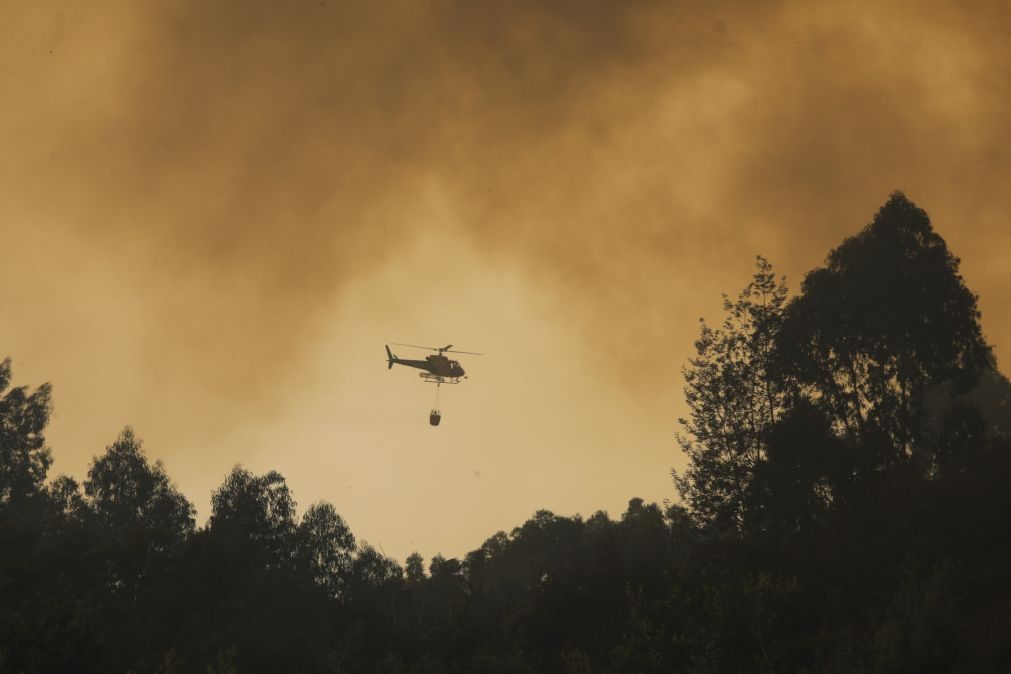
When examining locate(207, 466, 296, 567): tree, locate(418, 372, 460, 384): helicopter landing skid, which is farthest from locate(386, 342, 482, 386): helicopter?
locate(207, 466, 296, 567): tree

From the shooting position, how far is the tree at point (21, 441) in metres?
88.7

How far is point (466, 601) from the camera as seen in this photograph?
113 feet

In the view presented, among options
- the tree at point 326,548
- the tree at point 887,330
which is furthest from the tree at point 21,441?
the tree at point 887,330

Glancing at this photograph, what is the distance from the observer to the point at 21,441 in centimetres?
9144

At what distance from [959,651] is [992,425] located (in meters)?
99.6

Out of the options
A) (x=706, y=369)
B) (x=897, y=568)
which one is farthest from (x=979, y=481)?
(x=706, y=369)

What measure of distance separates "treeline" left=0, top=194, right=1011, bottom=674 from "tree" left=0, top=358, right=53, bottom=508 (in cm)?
366

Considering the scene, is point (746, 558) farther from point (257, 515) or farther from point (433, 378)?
point (257, 515)

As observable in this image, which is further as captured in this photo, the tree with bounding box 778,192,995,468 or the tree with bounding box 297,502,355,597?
the tree with bounding box 297,502,355,597

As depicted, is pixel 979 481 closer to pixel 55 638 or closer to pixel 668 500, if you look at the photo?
pixel 668 500

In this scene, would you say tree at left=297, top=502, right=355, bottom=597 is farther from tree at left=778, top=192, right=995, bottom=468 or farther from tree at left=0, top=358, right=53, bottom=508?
tree at left=778, top=192, right=995, bottom=468

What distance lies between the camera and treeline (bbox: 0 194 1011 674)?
86.9ft

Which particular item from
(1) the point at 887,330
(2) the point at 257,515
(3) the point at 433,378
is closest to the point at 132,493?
(2) the point at 257,515

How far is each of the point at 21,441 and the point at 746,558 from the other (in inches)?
3459
